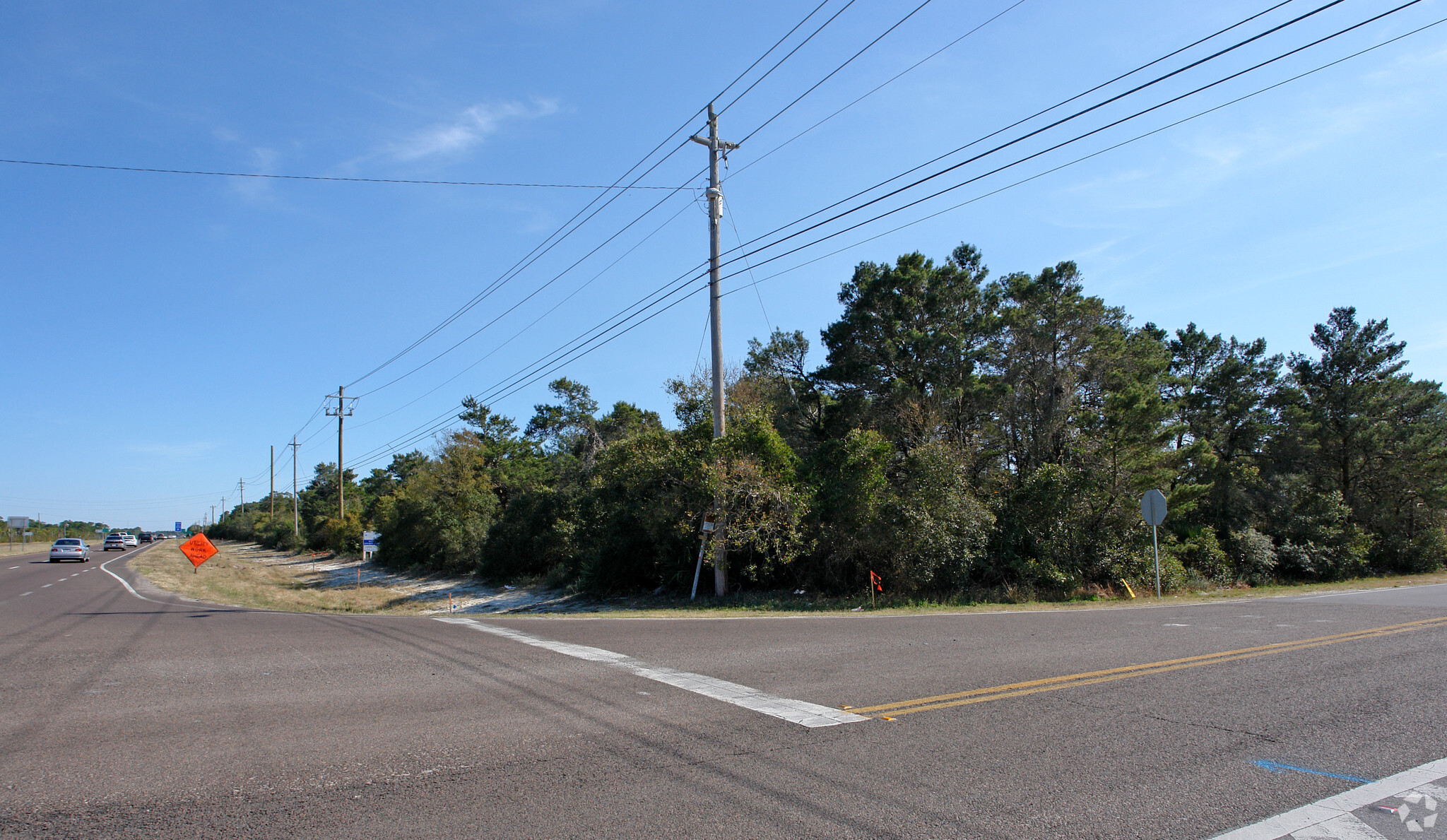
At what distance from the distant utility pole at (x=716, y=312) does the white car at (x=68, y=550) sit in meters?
48.4

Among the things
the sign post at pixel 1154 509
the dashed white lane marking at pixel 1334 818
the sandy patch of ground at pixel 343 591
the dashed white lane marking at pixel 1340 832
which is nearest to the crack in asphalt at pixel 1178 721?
the dashed white lane marking at pixel 1334 818

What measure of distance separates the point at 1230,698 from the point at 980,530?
47.1ft

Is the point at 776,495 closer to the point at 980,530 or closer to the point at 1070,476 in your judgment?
the point at 980,530

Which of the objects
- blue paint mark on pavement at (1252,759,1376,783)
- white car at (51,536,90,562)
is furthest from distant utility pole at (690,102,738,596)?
white car at (51,536,90,562)

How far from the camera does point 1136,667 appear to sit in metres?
8.02

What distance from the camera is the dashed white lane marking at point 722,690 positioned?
6.07 metres

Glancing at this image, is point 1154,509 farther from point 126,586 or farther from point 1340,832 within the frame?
point 126,586

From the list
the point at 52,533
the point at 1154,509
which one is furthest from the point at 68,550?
the point at 52,533

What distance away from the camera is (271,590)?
108 ft

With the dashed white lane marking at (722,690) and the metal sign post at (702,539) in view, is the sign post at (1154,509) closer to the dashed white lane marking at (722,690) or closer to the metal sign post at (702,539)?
the metal sign post at (702,539)

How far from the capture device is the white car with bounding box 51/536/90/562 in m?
46.5

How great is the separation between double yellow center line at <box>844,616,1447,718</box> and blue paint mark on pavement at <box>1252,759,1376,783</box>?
6.75 feet

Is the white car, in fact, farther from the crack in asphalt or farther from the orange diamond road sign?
the crack in asphalt

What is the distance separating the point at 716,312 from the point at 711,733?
15.9 meters
